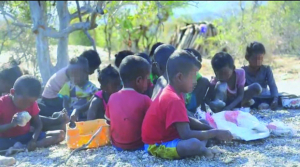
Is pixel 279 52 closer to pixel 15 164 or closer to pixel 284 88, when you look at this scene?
pixel 284 88

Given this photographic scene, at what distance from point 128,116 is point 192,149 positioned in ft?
2.23

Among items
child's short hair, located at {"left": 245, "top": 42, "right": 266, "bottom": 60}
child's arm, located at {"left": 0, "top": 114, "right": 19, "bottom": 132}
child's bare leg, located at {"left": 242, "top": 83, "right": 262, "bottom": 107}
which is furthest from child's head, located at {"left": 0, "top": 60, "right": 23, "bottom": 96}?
child's short hair, located at {"left": 245, "top": 42, "right": 266, "bottom": 60}

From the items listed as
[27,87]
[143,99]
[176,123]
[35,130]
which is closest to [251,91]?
[143,99]

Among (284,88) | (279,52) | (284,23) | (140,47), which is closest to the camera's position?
(284,88)

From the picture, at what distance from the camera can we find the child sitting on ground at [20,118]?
4441mm

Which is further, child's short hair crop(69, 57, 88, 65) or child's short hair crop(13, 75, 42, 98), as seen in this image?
child's short hair crop(69, 57, 88, 65)

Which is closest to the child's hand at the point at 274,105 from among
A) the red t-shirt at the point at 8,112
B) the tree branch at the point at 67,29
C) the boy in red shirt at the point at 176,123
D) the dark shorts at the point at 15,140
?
the boy in red shirt at the point at 176,123

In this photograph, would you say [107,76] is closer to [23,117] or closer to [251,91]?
[23,117]

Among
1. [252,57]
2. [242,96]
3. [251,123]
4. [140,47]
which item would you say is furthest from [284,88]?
[140,47]

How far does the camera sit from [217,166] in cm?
360

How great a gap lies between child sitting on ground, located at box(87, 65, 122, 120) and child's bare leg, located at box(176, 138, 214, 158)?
4.34 ft

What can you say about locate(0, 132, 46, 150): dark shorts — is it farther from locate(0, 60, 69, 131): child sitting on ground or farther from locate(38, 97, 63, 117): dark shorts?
locate(38, 97, 63, 117): dark shorts

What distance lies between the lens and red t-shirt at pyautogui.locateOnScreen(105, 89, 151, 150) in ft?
13.3

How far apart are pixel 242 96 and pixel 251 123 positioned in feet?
4.08
